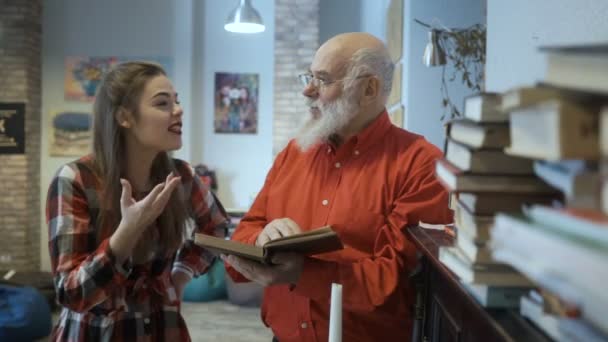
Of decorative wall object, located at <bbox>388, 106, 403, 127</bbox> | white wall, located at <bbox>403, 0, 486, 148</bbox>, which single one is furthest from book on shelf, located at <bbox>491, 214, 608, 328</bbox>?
decorative wall object, located at <bbox>388, 106, 403, 127</bbox>

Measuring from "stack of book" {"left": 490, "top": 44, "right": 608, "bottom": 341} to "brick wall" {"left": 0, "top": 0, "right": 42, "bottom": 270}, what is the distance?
717 cm

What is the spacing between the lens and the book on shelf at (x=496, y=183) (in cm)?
61

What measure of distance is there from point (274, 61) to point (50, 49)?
9.42 feet

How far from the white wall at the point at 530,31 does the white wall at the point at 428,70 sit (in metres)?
2.60

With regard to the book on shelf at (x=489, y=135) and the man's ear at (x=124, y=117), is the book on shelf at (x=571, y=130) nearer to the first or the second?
the book on shelf at (x=489, y=135)

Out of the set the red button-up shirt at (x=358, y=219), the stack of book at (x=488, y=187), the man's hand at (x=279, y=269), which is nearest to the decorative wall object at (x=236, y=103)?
the red button-up shirt at (x=358, y=219)

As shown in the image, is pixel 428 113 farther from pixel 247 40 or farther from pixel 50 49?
pixel 50 49

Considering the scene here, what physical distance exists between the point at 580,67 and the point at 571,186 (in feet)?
0.31

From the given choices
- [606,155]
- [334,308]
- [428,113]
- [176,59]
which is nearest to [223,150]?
[176,59]

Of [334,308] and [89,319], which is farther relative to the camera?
[89,319]

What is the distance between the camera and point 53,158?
7.19 metres

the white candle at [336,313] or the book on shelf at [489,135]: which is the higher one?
the book on shelf at [489,135]

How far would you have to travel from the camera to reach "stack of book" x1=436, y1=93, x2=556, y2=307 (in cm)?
61

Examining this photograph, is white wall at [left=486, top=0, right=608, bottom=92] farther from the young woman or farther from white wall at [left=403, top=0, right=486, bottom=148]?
white wall at [left=403, top=0, right=486, bottom=148]
